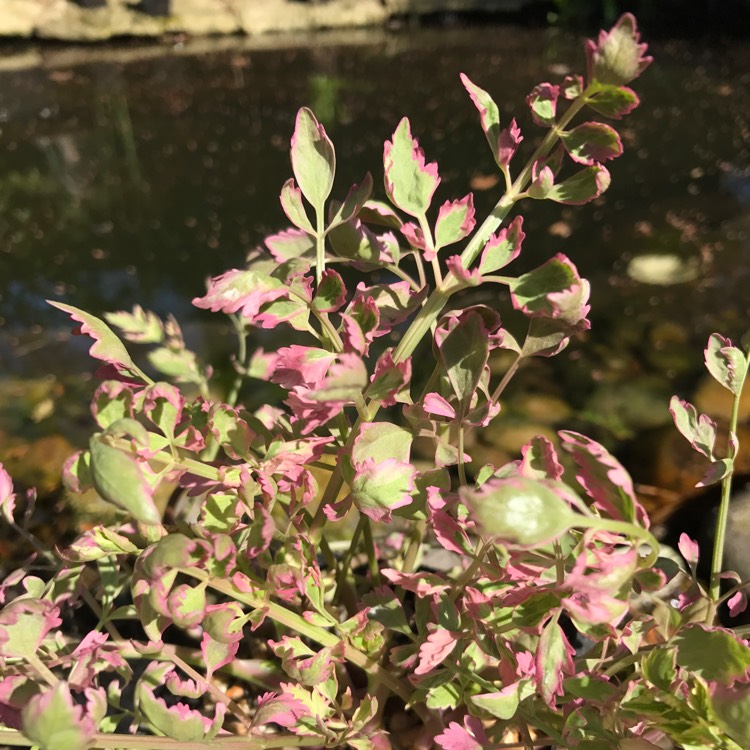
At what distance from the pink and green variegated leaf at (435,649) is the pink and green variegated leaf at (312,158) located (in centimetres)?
36

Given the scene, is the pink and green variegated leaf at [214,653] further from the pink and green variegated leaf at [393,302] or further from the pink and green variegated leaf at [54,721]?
the pink and green variegated leaf at [393,302]

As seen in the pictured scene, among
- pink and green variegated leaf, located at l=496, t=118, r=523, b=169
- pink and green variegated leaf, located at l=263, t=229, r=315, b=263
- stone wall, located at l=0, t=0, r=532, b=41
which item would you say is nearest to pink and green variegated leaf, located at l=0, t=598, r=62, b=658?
pink and green variegated leaf, located at l=263, t=229, r=315, b=263

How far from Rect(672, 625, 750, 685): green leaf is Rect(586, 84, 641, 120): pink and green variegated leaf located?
351 mm

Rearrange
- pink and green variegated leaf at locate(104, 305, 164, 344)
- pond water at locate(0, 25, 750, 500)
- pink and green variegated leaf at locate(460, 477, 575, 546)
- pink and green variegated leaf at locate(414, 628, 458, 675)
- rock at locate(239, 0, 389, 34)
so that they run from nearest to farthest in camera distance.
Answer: pink and green variegated leaf at locate(460, 477, 575, 546)
pink and green variegated leaf at locate(414, 628, 458, 675)
pink and green variegated leaf at locate(104, 305, 164, 344)
pond water at locate(0, 25, 750, 500)
rock at locate(239, 0, 389, 34)

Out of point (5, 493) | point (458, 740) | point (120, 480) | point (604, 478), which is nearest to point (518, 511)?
point (604, 478)

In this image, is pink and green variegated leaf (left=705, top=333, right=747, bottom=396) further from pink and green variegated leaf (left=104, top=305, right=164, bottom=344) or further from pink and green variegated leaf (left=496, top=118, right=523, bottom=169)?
pink and green variegated leaf (left=104, top=305, right=164, bottom=344)

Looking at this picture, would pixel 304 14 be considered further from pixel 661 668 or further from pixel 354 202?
pixel 661 668

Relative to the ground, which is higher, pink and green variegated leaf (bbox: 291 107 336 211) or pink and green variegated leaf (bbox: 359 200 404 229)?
pink and green variegated leaf (bbox: 291 107 336 211)

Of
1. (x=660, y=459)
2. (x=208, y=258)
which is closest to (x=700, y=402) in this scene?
(x=660, y=459)

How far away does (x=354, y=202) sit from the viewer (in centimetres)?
54

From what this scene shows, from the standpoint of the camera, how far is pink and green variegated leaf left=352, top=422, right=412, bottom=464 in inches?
20.0

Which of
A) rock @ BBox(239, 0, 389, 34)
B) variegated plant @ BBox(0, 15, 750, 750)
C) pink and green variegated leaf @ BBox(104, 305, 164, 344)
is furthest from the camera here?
rock @ BBox(239, 0, 389, 34)

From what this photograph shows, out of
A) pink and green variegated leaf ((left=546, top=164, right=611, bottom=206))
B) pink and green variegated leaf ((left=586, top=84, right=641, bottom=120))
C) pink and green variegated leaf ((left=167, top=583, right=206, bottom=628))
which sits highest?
pink and green variegated leaf ((left=586, top=84, right=641, bottom=120))

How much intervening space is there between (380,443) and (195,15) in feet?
21.4
